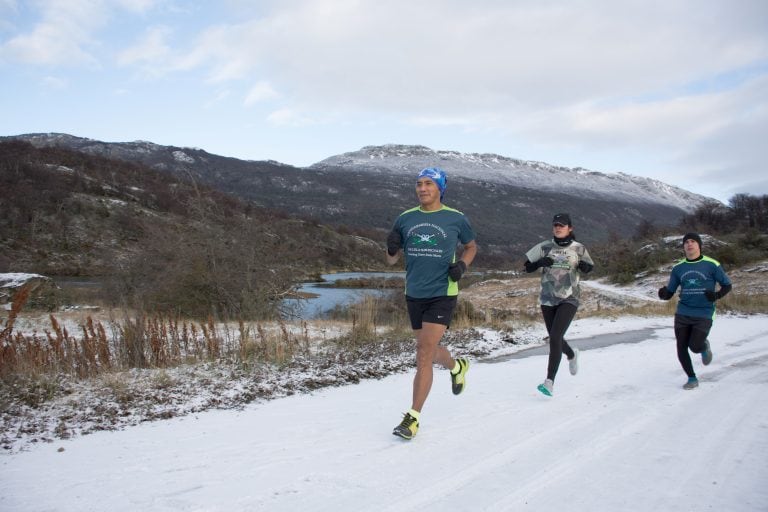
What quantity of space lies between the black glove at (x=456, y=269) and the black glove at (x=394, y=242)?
487 millimetres

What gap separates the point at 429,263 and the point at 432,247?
0.45 feet

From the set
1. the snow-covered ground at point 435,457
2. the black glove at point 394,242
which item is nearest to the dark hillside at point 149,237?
the snow-covered ground at point 435,457

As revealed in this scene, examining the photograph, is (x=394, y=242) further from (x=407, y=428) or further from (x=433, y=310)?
(x=407, y=428)

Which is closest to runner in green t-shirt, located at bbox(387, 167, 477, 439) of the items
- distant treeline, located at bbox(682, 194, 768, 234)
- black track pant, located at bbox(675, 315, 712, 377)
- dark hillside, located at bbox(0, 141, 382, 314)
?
black track pant, located at bbox(675, 315, 712, 377)

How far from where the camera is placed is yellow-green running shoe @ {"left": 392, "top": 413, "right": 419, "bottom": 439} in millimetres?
3973

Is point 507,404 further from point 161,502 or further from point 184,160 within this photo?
point 184,160

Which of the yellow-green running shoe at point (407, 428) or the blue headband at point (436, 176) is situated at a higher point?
the blue headband at point (436, 176)

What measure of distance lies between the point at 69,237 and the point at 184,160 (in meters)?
135

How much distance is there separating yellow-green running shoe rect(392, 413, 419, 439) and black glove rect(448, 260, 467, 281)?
117cm

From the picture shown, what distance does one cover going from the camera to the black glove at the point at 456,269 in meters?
4.27

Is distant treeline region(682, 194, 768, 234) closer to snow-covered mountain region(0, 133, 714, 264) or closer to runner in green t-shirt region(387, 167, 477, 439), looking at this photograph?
runner in green t-shirt region(387, 167, 477, 439)

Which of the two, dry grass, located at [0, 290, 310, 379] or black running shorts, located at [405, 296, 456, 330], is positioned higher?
black running shorts, located at [405, 296, 456, 330]

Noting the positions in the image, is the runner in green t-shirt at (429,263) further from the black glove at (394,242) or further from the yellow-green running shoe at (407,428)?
the yellow-green running shoe at (407,428)

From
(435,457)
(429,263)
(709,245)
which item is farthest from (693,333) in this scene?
(709,245)
